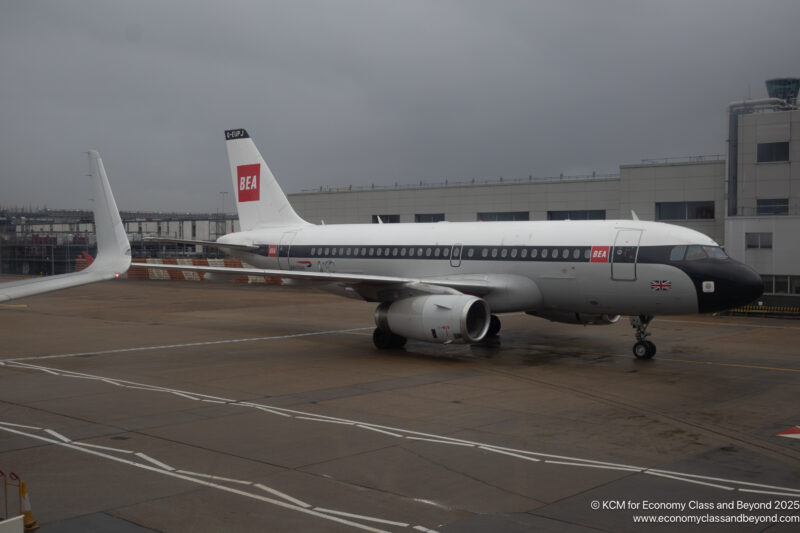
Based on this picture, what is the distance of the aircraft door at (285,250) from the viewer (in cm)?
2906

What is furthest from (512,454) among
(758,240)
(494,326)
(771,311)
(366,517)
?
(758,240)

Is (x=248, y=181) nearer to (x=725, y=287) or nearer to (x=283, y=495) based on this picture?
(x=725, y=287)

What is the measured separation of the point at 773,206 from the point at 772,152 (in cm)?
274

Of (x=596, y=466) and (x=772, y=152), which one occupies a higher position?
(x=772, y=152)

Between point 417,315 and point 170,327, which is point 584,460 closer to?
point 417,315

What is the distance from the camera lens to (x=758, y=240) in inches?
1410

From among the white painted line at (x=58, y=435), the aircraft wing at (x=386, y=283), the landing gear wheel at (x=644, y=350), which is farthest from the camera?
the aircraft wing at (x=386, y=283)

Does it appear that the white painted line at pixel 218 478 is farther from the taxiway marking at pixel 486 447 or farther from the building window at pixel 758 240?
the building window at pixel 758 240

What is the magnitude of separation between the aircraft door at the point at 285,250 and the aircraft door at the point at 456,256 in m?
7.73

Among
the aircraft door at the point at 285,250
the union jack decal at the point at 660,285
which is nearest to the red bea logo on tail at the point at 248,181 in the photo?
the aircraft door at the point at 285,250

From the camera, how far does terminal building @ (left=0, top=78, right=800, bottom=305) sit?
117 feet

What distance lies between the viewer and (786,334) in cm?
2720

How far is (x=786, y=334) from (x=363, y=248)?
52.1 ft

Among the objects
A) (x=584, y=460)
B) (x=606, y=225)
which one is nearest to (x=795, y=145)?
(x=606, y=225)
